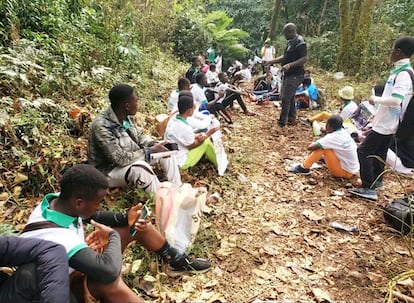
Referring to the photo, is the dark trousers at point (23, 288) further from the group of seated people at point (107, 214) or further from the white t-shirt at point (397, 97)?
the white t-shirt at point (397, 97)

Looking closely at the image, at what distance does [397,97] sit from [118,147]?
313cm

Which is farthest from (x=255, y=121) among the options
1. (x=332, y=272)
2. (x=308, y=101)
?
(x=332, y=272)

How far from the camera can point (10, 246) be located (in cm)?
151

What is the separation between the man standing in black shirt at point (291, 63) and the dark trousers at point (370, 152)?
8.62ft

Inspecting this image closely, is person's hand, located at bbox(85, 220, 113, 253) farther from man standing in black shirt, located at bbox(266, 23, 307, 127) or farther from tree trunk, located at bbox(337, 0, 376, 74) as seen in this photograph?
tree trunk, located at bbox(337, 0, 376, 74)

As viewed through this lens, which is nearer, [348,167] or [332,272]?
[332,272]

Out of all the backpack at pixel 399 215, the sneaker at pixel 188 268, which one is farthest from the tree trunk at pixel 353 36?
the sneaker at pixel 188 268

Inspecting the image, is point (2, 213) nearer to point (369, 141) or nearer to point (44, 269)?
point (44, 269)

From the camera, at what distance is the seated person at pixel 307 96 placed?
8.12 meters

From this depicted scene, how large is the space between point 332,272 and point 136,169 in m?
2.10

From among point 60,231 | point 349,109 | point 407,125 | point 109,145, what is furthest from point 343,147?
point 60,231

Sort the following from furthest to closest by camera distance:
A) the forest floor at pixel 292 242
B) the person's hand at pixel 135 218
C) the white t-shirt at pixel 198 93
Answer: the white t-shirt at pixel 198 93
the forest floor at pixel 292 242
the person's hand at pixel 135 218

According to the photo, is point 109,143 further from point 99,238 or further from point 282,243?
point 282,243

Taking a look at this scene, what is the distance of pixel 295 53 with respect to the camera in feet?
20.3
